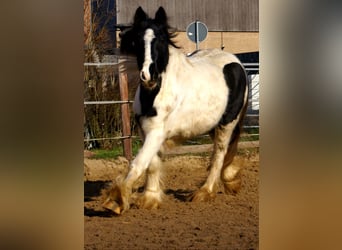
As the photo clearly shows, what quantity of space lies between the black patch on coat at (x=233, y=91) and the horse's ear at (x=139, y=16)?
0.60 meters

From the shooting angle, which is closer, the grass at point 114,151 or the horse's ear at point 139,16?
the horse's ear at point 139,16

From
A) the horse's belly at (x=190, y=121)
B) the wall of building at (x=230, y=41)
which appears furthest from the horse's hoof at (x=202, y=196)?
the wall of building at (x=230, y=41)

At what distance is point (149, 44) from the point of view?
3.71 m

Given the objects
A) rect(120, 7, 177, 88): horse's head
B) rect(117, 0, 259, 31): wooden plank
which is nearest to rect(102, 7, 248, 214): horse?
rect(120, 7, 177, 88): horse's head

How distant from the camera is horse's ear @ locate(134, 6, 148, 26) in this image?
350 cm

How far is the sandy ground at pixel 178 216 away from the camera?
3.24m

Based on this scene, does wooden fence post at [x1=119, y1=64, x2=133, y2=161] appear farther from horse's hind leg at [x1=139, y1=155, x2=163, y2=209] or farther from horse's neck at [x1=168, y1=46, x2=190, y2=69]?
horse's neck at [x1=168, y1=46, x2=190, y2=69]

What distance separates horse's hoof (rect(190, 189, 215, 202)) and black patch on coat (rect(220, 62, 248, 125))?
0.44 m

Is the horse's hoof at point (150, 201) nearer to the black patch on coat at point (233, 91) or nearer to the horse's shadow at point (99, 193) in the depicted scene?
the horse's shadow at point (99, 193)

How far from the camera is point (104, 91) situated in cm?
365

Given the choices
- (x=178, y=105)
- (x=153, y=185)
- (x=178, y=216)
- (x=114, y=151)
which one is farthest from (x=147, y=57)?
(x=178, y=216)

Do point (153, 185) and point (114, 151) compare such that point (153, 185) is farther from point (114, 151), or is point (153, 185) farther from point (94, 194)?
point (94, 194)
